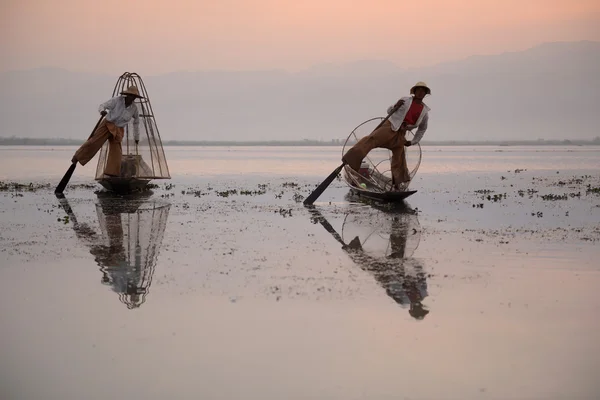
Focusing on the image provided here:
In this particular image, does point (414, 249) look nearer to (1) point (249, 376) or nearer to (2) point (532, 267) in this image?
(2) point (532, 267)

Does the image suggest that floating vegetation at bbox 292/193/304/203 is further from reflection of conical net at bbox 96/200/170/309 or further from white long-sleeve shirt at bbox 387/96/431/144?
reflection of conical net at bbox 96/200/170/309

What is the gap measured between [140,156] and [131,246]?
27.5 feet

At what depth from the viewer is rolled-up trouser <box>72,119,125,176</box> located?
1623 centimetres

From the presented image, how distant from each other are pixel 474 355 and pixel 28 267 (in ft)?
18.4

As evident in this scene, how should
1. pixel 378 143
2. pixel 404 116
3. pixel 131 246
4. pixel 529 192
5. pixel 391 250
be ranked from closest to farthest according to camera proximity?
1. pixel 391 250
2. pixel 131 246
3. pixel 404 116
4. pixel 378 143
5. pixel 529 192

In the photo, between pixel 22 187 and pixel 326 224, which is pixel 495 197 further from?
pixel 22 187

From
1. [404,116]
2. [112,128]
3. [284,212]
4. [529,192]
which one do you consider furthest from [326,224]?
[529,192]

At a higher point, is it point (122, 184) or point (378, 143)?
point (378, 143)

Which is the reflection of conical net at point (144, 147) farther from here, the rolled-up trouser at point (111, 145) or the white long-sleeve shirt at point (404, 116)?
the white long-sleeve shirt at point (404, 116)

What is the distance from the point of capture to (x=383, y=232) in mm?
11461

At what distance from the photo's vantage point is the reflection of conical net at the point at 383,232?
9820 mm

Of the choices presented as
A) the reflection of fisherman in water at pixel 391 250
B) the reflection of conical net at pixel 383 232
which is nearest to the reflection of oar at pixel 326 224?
the reflection of fisherman in water at pixel 391 250

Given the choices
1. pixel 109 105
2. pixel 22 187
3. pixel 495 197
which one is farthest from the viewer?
pixel 22 187

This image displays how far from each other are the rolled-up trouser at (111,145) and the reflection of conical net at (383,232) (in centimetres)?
602
